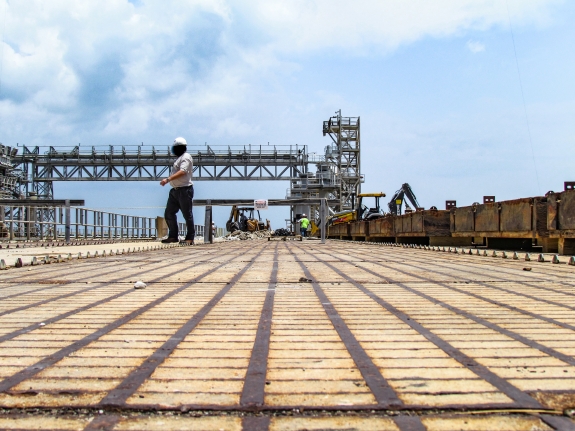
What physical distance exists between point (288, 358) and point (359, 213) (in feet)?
99.4

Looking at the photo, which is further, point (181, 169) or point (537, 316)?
point (181, 169)

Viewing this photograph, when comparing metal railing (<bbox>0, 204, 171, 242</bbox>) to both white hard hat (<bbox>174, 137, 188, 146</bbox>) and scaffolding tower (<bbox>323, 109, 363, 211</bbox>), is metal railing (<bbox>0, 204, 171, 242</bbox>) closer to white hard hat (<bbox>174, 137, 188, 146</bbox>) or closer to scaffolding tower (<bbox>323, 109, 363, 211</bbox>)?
white hard hat (<bbox>174, 137, 188, 146</bbox>)

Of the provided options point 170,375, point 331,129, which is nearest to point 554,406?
point 170,375

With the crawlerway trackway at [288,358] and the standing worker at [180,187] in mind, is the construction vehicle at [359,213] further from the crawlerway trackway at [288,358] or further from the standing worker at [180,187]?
the crawlerway trackway at [288,358]

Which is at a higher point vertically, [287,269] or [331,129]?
[331,129]

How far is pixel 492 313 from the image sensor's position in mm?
3557

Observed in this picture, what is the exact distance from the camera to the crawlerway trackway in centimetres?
176

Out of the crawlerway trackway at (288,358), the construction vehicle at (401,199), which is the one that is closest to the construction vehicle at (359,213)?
the construction vehicle at (401,199)

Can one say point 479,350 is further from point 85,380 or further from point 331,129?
point 331,129

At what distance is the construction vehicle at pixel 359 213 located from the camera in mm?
31031

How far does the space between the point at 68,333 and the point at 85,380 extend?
972mm

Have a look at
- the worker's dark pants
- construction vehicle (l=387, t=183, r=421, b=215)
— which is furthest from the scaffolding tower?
the worker's dark pants

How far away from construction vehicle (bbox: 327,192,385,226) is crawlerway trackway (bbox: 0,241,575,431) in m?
25.3

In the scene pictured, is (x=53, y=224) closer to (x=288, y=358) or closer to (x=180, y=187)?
(x=180, y=187)
